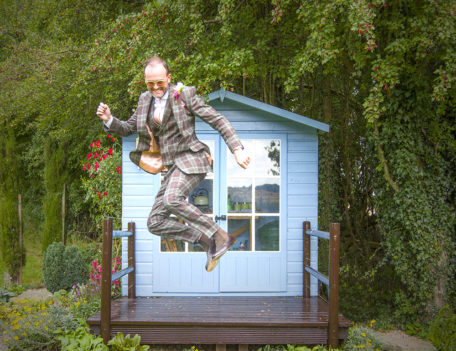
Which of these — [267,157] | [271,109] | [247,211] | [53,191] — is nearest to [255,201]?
[247,211]

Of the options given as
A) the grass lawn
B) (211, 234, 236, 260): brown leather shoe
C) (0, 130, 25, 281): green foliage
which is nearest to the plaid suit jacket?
(211, 234, 236, 260): brown leather shoe

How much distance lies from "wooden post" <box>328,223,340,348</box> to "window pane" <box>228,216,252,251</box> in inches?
59.8

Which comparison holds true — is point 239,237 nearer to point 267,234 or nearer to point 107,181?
point 267,234

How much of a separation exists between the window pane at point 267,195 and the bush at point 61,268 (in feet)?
9.71

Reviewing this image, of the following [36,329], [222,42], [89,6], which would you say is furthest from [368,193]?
[89,6]

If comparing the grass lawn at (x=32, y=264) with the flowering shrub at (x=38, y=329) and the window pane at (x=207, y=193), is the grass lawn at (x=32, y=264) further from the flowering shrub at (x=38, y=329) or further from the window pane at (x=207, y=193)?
the window pane at (x=207, y=193)

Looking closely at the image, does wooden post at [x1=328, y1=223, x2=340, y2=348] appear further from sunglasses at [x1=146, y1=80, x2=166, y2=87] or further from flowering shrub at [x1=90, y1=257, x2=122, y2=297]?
flowering shrub at [x1=90, y1=257, x2=122, y2=297]

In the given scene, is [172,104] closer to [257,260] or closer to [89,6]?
[257,260]

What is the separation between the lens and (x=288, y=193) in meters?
5.62

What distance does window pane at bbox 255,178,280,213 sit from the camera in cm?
556

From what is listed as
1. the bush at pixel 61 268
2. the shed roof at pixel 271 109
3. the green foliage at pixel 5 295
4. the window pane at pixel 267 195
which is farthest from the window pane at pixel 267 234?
the green foliage at pixel 5 295

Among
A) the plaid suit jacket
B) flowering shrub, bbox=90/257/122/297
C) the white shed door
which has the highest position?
the plaid suit jacket

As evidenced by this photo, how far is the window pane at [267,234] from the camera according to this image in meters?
5.56

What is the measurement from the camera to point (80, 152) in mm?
8883
